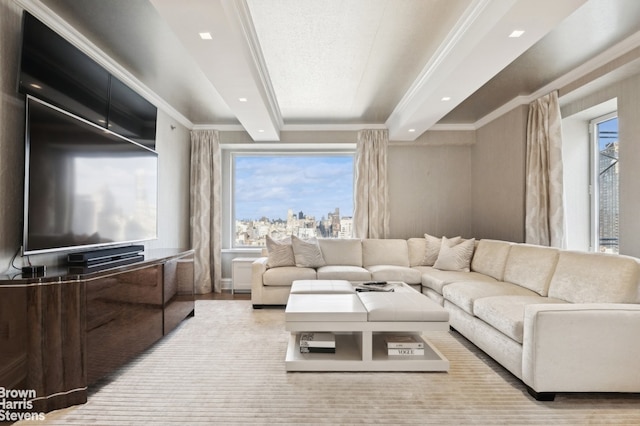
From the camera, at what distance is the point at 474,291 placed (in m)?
3.03

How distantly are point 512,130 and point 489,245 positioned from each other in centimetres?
154

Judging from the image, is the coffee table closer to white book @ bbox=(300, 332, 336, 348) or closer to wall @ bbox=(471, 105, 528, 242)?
white book @ bbox=(300, 332, 336, 348)

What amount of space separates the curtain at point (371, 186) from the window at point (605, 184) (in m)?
2.53

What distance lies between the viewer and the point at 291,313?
239 cm

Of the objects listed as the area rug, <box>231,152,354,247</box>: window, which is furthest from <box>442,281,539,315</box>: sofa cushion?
<box>231,152,354,247</box>: window

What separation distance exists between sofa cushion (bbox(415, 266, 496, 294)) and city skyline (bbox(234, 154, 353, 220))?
201cm

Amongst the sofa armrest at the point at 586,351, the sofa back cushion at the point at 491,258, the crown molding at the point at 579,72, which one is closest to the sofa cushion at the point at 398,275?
the sofa back cushion at the point at 491,258

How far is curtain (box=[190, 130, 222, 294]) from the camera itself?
5121mm

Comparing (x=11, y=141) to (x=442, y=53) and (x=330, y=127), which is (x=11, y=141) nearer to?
(x=442, y=53)

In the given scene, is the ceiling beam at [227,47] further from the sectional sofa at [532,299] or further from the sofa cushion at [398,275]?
the sofa cushion at [398,275]

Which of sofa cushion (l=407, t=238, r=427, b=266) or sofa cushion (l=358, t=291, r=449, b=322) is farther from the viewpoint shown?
sofa cushion (l=407, t=238, r=427, b=266)

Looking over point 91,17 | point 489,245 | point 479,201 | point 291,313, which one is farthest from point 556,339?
point 91,17

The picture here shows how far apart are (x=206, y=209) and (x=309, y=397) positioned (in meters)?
3.71

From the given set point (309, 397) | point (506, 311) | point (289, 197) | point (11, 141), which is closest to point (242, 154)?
point (289, 197)
